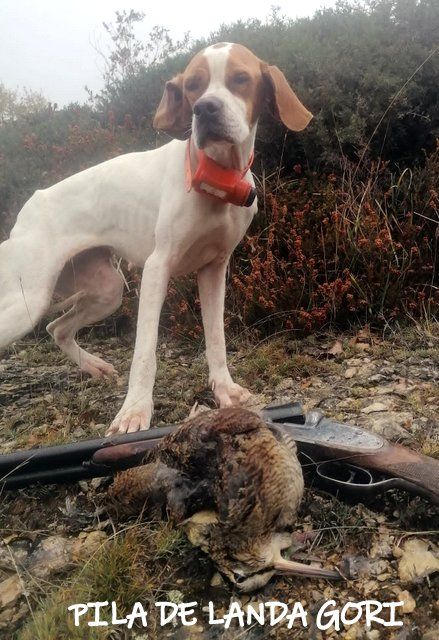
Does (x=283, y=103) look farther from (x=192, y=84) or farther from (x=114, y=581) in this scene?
(x=114, y=581)

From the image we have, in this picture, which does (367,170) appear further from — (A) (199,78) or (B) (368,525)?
(B) (368,525)

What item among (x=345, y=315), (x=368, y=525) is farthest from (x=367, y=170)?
(x=368, y=525)

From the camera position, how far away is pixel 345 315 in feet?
12.7

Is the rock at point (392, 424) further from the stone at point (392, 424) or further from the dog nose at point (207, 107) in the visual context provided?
the dog nose at point (207, 107)

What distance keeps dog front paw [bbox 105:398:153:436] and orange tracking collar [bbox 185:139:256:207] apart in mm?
1025

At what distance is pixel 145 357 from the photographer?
103 inches

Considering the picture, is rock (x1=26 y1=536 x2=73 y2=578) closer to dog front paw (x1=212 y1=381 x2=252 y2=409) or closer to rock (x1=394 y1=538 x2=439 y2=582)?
rock (x1=394 y1=538 x2=439 y2=582)

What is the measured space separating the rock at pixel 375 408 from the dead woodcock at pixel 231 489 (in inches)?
43.2

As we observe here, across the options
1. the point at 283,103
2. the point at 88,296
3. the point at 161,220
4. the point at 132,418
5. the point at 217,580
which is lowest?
the point at 217,580

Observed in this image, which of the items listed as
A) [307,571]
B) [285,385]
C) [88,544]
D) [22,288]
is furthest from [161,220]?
[307,571]

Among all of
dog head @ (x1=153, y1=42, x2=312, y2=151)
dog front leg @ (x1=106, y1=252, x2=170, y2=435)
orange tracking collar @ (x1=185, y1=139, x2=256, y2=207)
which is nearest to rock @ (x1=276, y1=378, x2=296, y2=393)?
dog front leg @ (x1=106, y1=252, x2=170, y2=435)

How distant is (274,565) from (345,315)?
2.59 metres

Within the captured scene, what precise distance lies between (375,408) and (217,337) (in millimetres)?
919

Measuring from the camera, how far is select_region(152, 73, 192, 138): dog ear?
2760mm
